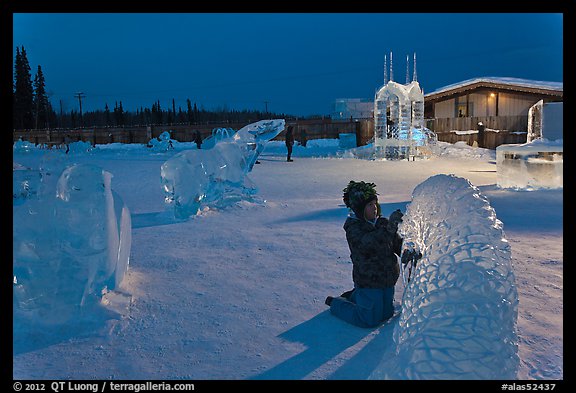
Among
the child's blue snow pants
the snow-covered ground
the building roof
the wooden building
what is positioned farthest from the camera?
the wooden building

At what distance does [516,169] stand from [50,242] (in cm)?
→ 1054

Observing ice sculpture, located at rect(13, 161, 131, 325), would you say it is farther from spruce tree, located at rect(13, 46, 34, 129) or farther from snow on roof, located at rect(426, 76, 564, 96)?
spruce tree, located at rect(13, 46, 34, 129)

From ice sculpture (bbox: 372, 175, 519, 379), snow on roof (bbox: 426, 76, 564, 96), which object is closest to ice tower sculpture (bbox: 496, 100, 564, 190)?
ice sculpture (bbox: 372, 175, 519, 379)

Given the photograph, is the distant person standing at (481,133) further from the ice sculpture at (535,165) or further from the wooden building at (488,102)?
the ice sculpture at (535,165)

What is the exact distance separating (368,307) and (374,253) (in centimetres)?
48

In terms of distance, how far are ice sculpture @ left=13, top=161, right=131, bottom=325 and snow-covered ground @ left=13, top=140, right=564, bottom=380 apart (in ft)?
0.90

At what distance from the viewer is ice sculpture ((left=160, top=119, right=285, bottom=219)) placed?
8797 mm

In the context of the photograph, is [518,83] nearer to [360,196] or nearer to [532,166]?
[532,166]

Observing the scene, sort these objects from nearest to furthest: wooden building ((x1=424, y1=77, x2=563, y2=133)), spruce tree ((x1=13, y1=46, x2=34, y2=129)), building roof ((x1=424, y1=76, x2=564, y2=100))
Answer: building roof ((x1=424, y1=76, x2=564, y2=100)) → wooden building ((x1=424, y1=77, x2=563, y2=133)) → spruce tree ((x1=13, y1=46, x2=34, y2=129))

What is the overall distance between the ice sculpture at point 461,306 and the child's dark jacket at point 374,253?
2.70 ft

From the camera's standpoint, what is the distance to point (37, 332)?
4012mm

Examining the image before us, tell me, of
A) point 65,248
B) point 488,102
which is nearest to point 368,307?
point 65,248

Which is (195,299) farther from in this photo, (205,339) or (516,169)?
(516,169)
